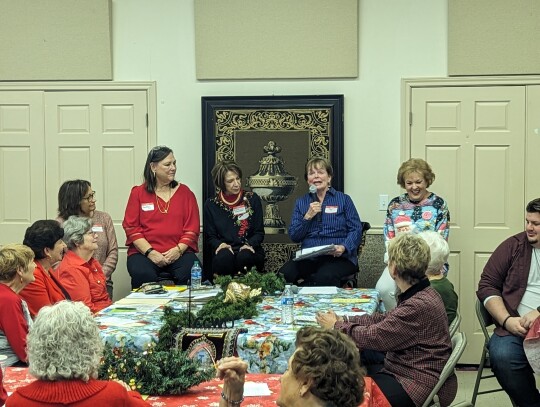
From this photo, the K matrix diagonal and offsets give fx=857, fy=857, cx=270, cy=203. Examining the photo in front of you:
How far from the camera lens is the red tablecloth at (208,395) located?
10.2 feet

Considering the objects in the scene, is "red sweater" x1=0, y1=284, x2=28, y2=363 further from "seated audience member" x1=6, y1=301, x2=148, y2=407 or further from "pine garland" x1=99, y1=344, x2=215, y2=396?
"seated audience member" x1=6, y1=301, x2=148, y2=407

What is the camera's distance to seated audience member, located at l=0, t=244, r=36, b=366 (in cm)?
433

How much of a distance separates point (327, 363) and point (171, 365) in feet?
3.07

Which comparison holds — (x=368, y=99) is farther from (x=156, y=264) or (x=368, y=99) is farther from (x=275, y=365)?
(x=275, y=365)

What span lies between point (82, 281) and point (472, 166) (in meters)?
3.40

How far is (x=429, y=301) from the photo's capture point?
13.0 feet

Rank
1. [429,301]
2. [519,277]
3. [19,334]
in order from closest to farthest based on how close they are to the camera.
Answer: [429,301] < [19,334] < [519,277]

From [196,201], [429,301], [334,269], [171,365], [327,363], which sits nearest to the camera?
[327,363]

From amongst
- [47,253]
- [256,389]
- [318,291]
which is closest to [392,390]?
[256,389]

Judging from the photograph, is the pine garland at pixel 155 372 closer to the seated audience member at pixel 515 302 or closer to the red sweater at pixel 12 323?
the red sweater at pixel 12 323

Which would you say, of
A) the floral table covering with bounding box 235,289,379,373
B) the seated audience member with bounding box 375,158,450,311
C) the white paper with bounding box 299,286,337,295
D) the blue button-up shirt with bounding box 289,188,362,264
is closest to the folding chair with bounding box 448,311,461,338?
the floral table covering with bounding box 235,289,379,373

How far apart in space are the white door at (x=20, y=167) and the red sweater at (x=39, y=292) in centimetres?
269

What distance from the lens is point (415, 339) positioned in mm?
3963

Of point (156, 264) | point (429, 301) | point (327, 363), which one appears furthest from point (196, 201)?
point (327, 363)
